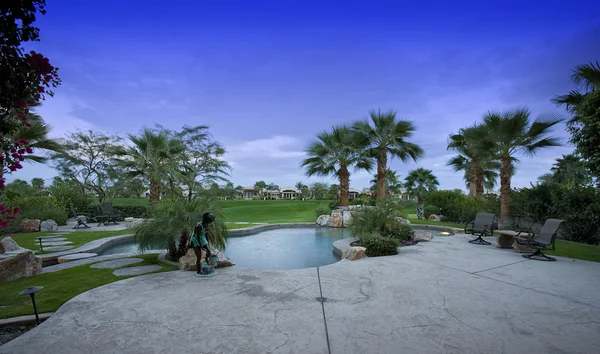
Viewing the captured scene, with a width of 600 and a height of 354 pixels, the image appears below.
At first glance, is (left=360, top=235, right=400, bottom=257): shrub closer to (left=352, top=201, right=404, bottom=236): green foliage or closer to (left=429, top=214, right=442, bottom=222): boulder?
(left=352, top=201, right=404, bottom=236): green foliage

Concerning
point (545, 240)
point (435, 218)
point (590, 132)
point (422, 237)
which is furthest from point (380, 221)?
point (435, 218)

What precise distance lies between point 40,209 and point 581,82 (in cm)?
2178

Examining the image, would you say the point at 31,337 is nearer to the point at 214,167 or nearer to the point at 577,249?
the point at 577,249

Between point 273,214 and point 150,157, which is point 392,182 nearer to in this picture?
point 273,214

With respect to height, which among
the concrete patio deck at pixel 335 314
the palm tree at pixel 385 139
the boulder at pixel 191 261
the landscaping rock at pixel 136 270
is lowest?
the landscaping rock at pixel 136 270

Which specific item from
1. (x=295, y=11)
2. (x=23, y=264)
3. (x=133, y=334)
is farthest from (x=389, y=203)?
(x=23, y=264)

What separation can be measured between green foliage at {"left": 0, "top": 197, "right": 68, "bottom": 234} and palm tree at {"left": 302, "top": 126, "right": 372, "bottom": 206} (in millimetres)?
13159

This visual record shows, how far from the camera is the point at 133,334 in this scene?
2.58 m

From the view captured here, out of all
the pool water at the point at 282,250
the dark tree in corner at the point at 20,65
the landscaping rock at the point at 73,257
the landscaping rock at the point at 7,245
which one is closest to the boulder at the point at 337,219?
the pool water at the point at 282,250

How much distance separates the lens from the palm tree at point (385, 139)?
14391mm

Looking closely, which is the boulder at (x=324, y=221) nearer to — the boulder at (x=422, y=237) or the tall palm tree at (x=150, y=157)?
the boulder at (x=422, y=237)

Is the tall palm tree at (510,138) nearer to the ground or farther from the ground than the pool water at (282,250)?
farther from the ground

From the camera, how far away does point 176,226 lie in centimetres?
531

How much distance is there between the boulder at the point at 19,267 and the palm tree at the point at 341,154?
494 inches
